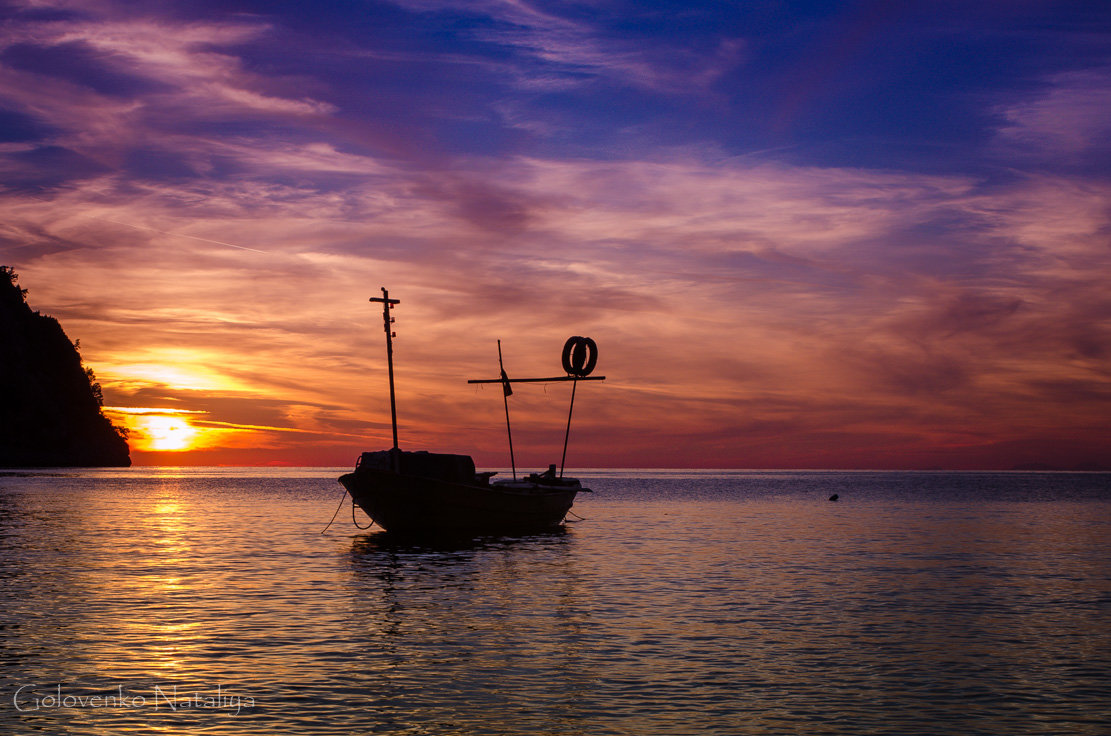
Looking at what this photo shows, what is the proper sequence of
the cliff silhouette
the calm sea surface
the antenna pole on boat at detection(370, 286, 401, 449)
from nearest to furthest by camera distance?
the calm sea surface → the antenna pole on boat at detection(370, 286, 401, 449) → the cliff silhouette

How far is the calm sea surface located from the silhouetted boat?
3.10 metres

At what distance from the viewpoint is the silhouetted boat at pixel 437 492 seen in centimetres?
4806

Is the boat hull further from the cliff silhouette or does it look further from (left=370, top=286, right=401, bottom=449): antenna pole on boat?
the cliff silhouette

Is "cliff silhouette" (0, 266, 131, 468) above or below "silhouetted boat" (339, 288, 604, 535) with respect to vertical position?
above

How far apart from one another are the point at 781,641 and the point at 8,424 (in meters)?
196

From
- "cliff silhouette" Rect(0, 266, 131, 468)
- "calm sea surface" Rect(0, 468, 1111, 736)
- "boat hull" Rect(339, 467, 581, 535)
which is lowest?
"calm sea surface" Rect(0, 468, 1111, 736)

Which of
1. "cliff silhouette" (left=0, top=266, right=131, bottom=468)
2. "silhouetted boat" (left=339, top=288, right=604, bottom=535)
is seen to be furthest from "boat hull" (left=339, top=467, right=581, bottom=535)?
"cliff silhouette" (left=0, top=266, right=131, bottom=468)

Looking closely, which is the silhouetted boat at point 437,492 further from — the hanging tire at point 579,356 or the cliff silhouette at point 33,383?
the cliff silhouette at point 33,383

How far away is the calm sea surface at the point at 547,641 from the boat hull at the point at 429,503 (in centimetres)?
294

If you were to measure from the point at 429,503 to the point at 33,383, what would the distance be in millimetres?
157207

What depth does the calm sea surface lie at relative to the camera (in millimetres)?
14852

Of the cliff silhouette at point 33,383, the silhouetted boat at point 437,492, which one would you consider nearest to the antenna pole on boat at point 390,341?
the silhouetted boat at point 437,492

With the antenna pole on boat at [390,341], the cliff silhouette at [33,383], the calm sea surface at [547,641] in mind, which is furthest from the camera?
the cliff silhouette at [33,383]

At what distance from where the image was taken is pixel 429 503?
159 ft
